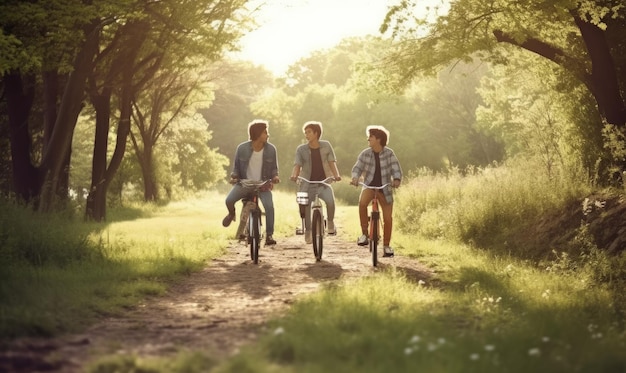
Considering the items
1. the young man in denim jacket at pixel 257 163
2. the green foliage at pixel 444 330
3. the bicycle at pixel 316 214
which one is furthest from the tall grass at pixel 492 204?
the young man in denim jacket at pixel 257 163

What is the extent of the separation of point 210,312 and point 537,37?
1103cm

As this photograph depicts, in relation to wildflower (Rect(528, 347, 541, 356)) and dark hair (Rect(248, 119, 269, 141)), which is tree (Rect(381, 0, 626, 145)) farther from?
wildflower (Rect(528, 347, 541, 356))

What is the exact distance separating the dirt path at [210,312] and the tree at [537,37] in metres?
5.22

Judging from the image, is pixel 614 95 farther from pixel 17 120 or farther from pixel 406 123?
pixel 406 123

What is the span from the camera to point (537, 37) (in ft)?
50.8

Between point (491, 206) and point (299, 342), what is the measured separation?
1083cm

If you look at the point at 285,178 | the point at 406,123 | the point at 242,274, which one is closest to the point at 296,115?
the point at 285,178

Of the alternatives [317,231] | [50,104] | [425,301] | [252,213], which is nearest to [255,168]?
[252,213]

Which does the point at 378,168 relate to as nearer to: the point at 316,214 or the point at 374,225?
the point at 374,225

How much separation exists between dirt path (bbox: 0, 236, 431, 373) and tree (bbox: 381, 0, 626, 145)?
522 cm

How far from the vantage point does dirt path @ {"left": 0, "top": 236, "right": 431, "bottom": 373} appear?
539 cm

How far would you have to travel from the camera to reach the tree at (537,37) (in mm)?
13578

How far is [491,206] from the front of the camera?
15.4 meters

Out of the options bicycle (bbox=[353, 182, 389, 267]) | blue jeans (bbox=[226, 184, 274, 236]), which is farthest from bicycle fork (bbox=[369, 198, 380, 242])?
blue jeans (bbox=[226, 184, 274, 236])
